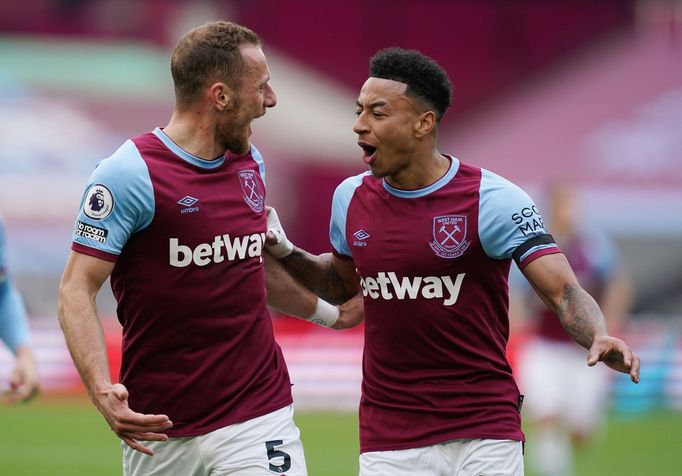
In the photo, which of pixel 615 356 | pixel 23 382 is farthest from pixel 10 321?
pixel 615 356

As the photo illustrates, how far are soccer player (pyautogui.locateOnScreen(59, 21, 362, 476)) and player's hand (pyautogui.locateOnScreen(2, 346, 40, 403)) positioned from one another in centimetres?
149

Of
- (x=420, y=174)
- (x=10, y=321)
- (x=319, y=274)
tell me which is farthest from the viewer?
(x=10, y=321)

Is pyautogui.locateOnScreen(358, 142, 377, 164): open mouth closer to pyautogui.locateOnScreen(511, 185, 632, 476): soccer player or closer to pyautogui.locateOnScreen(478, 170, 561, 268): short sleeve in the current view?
pyautogui.locateOnScreen(478, 170, 561, 268): short sleeve

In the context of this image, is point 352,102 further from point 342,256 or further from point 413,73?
point 413,73

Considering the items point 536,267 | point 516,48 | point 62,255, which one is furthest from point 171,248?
point 516,48

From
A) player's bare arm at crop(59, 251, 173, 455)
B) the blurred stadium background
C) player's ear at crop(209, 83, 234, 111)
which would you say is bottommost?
player's bare arm at crop(59, 251, 173, 455)

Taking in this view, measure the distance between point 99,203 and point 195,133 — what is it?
614mm

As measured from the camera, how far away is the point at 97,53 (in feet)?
80.5

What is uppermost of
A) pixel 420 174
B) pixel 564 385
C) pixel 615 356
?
pixel 420 174

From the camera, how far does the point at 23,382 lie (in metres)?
7.10

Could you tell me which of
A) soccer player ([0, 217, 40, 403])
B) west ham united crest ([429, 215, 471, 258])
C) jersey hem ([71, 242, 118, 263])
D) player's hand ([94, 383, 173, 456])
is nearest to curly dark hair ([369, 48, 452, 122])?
west ham united crest ([429, 215, 471, 258])

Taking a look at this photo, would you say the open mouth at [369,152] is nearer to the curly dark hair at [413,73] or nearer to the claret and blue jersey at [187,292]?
the curly dark hair at [413,73]

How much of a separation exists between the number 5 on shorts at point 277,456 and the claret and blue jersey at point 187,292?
0.50 ft

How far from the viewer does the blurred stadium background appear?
70.3 feet
